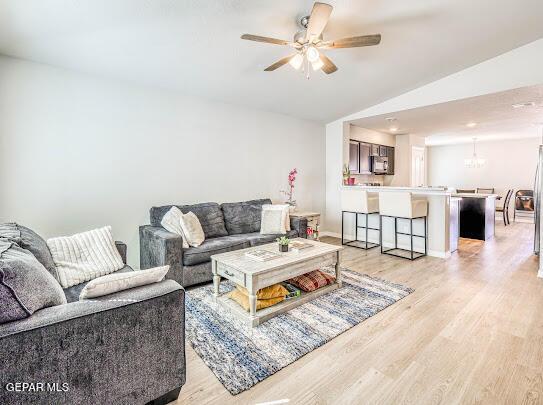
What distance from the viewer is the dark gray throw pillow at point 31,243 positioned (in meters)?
1.83

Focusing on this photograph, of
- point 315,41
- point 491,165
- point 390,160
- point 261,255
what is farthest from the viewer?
point 491,165

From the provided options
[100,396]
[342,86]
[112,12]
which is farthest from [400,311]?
[112,12]

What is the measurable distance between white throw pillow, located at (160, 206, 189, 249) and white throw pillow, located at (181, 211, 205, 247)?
4cm

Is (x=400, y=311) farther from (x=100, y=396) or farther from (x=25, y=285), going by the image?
(x=25, y=285)

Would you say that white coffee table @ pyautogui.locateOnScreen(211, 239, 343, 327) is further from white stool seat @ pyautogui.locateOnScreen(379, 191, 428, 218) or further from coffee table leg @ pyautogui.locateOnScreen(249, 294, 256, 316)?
white stool seat @ pyautogui.locateOnScreen(379, 191, 428, 218)

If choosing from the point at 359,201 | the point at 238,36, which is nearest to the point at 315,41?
the point at 238,36

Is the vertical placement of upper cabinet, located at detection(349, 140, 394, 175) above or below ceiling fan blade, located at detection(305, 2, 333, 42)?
below

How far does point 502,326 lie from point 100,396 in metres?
2.82

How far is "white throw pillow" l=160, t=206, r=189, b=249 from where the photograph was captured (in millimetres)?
3215

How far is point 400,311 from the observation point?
258 cm

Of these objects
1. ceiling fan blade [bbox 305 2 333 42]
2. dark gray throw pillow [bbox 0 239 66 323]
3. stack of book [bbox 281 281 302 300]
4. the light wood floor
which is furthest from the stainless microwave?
dark gray throw pillow [bbox 0 239 66 323]

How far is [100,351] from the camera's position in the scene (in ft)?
4.11

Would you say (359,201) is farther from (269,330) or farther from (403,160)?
(269,330)
